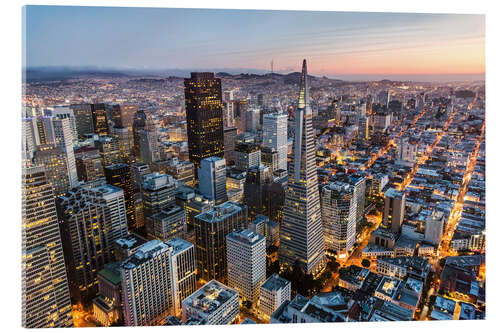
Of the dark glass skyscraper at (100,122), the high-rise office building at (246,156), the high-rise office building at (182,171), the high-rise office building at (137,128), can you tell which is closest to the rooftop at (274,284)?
the high-rise office building at (182,171)

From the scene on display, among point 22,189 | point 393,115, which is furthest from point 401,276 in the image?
point 393,115

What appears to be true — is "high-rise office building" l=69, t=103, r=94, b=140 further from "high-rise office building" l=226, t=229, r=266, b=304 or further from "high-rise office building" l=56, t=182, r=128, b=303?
"high-rise office building" l=226, t=229, r=266, b=304

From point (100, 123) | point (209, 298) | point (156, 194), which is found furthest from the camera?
point (100, 123)

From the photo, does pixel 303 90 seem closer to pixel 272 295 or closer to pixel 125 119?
pixel 272 295

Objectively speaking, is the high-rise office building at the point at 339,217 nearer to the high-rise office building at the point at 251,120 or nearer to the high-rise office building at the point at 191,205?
the high-rise office building at the point at 191,205

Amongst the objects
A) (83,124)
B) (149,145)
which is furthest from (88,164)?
(83,124)

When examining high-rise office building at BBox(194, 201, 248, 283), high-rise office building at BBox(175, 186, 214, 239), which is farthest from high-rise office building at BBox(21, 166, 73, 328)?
high-rise office building at BBox(175, 186, 214, 239)
